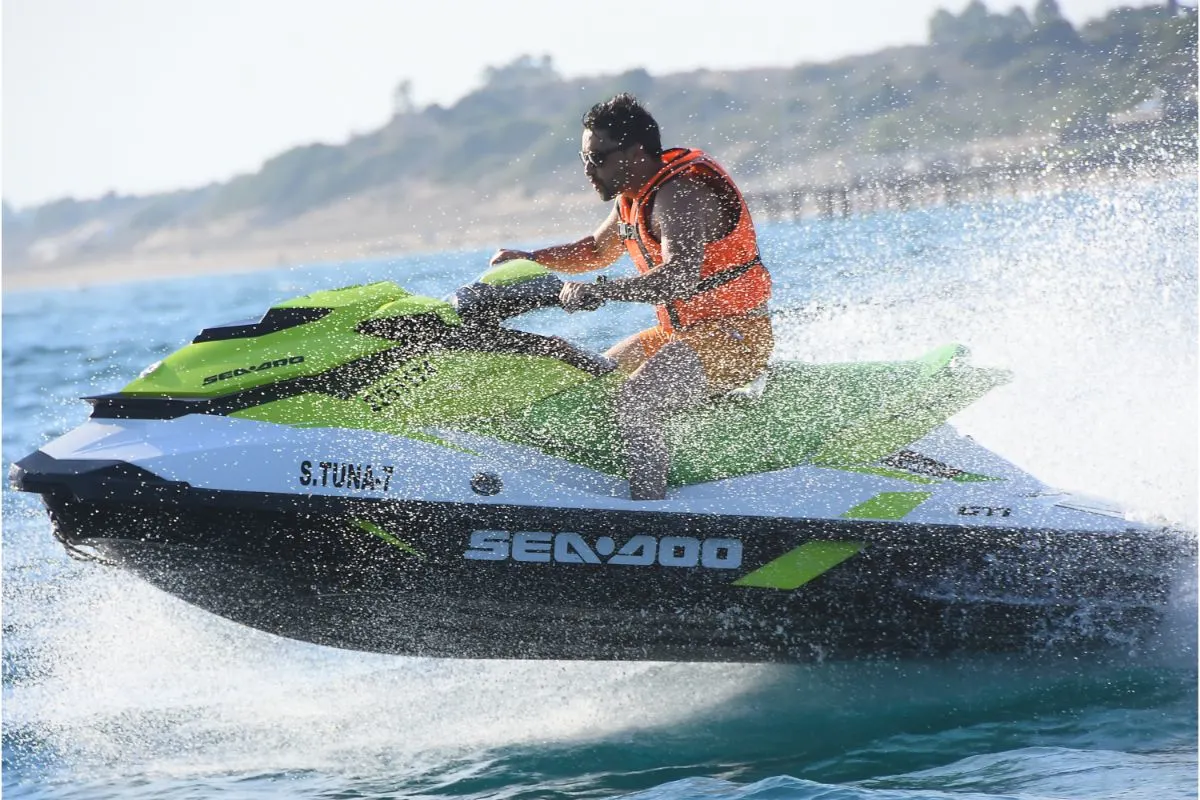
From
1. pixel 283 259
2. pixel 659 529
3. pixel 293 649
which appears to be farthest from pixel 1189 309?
pixel 283 259

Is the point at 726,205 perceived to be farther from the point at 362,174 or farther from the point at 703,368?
the point at 362,174

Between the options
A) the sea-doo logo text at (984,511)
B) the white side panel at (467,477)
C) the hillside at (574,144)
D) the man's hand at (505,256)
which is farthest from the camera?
the hillside at (574,144)

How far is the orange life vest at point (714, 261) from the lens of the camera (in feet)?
15.4

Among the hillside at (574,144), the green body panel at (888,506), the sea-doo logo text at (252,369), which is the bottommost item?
the green body panel at (888,506)

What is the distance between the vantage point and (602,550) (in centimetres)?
468

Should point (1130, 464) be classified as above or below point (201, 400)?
below

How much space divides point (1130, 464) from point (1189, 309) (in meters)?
1.91

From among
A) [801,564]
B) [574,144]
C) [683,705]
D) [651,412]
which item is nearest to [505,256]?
[651,412]

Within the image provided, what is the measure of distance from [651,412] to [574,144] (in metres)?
56.2

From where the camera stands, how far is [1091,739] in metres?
4.74

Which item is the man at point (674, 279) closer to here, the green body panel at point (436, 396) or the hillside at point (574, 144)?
the green body panel at point (436, 396)

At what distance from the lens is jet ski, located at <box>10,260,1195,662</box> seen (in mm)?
4492

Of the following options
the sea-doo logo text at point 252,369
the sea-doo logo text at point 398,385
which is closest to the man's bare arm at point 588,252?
the sea-doo logo text at point 398,385

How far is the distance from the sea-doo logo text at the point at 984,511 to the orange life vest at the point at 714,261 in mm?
1006
